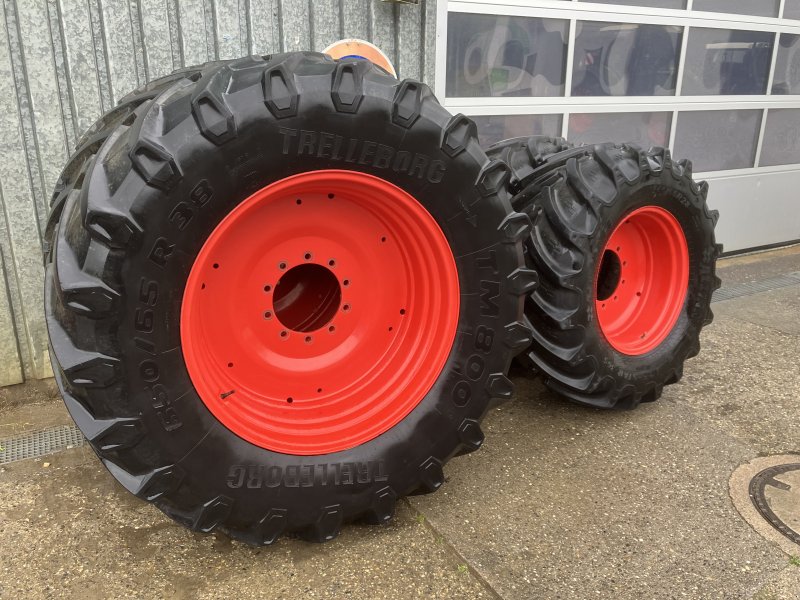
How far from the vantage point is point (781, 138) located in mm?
6188

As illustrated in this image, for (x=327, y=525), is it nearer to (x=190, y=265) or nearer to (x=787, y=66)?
(x=190, y=265)

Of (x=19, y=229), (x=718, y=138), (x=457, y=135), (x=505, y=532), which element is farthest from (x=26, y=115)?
(x=718, y=138)

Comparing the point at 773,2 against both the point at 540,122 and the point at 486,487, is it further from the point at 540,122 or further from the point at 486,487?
the point at 486,487

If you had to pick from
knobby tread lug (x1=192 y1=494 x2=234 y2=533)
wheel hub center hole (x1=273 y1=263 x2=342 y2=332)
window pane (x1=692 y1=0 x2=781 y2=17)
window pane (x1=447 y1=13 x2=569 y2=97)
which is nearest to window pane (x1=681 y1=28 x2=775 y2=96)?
window pane (x1=692 y1=0 x2=781 y2=17)

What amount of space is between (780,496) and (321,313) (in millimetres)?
1910

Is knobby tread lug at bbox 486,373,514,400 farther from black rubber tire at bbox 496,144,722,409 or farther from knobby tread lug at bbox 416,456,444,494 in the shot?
black rubber tire at bbox 496,144,722,409

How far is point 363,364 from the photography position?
2.29 metres

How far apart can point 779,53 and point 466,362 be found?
5.51 m

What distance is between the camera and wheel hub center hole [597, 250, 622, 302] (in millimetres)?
3115

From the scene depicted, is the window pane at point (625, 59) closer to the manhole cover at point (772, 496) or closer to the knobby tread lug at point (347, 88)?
the manhole cover at point (772, 496)

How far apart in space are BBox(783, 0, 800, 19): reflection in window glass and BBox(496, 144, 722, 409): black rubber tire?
12.9ft

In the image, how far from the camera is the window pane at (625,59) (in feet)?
15.8

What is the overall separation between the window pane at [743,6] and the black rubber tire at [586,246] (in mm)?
3051

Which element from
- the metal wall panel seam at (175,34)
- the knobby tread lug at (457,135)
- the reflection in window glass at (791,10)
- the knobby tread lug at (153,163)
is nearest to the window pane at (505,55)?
the metal wall panel seam at (175,34)
